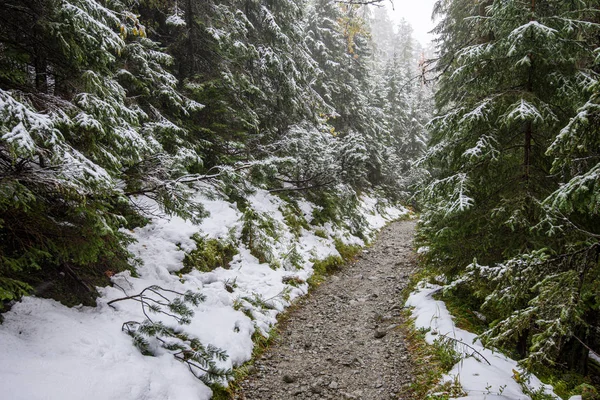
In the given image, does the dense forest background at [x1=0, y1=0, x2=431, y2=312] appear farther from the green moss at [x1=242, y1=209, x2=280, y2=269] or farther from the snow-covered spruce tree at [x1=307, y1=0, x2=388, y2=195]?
the green moss at [x1=242, y1=209, x2=280, y2=269]

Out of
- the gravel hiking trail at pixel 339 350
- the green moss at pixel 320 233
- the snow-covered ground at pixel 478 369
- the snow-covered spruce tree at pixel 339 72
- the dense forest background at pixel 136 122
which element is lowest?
the gravel hiking trail at pixel 339 350

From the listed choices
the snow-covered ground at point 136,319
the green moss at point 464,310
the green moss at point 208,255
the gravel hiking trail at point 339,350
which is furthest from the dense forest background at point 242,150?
the gravel hiking trail at point 339,350

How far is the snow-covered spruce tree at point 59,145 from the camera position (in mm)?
3615

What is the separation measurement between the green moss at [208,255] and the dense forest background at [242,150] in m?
1.52

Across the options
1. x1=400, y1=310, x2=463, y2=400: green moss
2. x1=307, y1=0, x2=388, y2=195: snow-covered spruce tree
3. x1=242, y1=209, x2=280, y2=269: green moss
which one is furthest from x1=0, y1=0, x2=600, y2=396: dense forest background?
x1=307, y1=0, x2=388, y2=195: snow-covered spruce tree

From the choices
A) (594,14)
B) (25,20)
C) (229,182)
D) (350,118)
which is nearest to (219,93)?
(229,182)

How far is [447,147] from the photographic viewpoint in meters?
7.29

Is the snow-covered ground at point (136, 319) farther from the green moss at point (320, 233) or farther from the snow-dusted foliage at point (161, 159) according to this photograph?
the green moss at point (320, 233)

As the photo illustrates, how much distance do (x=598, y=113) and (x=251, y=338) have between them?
6564 mm

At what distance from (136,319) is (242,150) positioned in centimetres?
800

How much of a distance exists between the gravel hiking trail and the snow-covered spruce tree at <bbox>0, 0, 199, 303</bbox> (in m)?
3.56

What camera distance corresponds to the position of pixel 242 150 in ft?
40.1

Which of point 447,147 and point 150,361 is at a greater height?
point 447,147

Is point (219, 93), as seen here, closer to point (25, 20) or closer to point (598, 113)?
point (25, 20)
